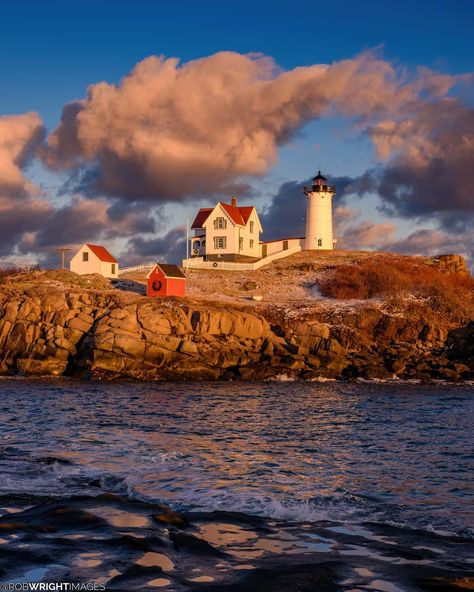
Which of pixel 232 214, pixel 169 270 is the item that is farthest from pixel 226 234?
pixel 169 270

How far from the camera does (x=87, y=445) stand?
19406 mm

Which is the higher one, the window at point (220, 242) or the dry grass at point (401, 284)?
the window at point (220, 242)

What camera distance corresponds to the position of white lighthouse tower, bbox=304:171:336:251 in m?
90.2

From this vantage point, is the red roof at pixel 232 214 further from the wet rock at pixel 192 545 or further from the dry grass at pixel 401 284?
the wet rock at pixel 192 545

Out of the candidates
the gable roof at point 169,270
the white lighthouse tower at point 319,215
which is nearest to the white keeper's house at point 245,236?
the white lighthouse tower at point 319,215

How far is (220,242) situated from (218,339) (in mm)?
38794

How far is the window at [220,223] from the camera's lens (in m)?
85.0

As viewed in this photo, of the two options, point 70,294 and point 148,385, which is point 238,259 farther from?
point 148,385

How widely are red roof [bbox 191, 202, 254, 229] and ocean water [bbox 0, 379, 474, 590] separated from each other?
54278 millimetres

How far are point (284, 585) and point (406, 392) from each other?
31.1 meters

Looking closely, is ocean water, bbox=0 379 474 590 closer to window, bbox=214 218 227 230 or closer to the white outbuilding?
the white outbuilding

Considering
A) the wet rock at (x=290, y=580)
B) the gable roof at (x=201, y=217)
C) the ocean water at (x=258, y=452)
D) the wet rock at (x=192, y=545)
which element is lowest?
the ocean water at (x=258, y=452)

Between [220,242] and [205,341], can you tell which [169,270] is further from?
[220,242]

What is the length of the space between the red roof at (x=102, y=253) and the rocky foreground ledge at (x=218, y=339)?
1842 centimetres
